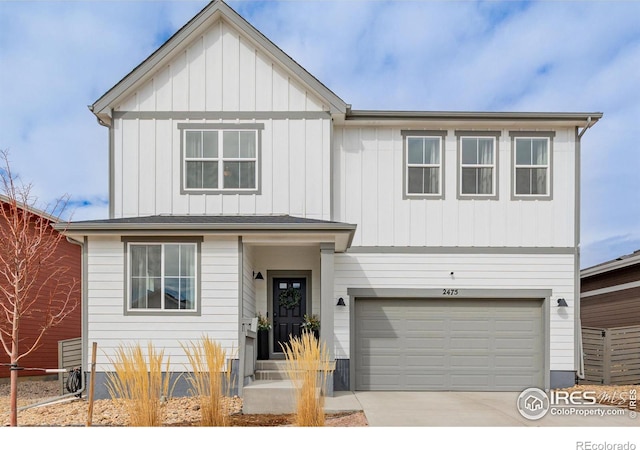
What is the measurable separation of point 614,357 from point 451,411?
542 centimetres

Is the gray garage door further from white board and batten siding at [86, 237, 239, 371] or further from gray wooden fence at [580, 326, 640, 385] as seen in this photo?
white board and batten siding at [86, 237, 239, 371]

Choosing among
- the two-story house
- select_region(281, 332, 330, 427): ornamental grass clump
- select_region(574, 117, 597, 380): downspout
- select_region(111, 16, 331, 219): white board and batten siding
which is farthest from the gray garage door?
select_region(281, 332, 330, 427): ornamental grass clump

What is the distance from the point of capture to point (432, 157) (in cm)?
1193

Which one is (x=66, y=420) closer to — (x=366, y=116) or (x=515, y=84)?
(x=366, y=116)

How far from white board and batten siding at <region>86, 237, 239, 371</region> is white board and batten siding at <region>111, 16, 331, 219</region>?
4.62ft

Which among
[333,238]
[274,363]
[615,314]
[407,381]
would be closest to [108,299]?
[274,363]

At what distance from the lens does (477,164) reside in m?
11.9

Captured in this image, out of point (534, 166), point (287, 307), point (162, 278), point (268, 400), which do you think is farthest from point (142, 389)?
point (534, 166)

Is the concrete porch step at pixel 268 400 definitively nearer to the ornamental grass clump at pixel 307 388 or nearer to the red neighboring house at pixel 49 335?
the ornamental grass clump at pixel 307 388

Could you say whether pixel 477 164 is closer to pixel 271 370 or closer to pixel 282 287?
pixel 282 287

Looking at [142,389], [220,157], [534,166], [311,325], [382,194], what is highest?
[220,157]

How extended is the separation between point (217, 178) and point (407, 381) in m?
Result: 5.40

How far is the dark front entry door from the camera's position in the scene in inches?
470

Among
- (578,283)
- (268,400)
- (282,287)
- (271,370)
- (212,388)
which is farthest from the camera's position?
(282,287)
